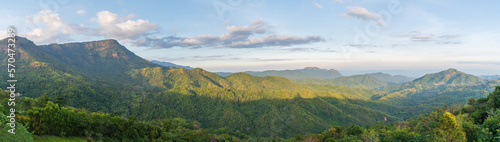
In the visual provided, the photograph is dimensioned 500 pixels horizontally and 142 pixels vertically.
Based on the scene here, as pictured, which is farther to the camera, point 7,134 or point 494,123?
point 494,123

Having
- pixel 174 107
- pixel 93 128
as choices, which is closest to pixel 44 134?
pixel 93 128

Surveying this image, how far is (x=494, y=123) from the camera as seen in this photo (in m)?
25.0

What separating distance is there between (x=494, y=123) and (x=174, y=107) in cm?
19026

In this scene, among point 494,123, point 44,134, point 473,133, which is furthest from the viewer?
point 473,133

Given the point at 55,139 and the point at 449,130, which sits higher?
the point at 449,130

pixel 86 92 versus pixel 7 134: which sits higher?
pixel 7 134

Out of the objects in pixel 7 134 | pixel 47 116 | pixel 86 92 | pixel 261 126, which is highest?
pixel 7 134

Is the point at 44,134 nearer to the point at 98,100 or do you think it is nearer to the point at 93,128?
the point at 93,128

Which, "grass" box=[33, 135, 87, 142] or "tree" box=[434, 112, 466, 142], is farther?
"tree" box=[434, 112, 466, 142]

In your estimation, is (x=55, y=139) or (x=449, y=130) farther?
(x=449, y=130)

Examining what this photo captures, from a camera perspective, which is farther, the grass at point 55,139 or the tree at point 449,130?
the tree at point 449,130

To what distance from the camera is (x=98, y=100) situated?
148 metres

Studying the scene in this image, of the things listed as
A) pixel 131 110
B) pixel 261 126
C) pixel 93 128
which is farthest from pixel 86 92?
pixel 93 128

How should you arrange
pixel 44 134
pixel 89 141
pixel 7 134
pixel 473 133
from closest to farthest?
pixel 7 134 → pixel 44 134 → pixel 89 141 → pixel 473 133
